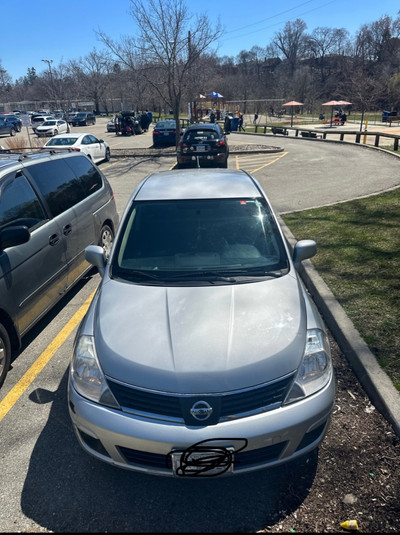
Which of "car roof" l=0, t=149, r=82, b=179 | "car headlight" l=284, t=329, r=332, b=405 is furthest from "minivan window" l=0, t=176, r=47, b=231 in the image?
"car headlight" l=284, t=329, r=332, b=405

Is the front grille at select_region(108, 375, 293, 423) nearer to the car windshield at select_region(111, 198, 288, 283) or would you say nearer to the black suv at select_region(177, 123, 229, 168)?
the car windshield at select_region(111, 198, 288, 283)

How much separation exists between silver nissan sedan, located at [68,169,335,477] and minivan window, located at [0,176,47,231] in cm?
135

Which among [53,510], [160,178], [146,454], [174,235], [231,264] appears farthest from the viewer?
[160,178]

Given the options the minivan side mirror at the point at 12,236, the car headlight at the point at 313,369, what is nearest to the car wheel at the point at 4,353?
the minivan side mirror at the point at 12,236

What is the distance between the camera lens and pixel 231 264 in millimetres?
3354

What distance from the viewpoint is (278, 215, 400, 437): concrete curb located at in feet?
10.5

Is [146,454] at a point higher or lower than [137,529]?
higher

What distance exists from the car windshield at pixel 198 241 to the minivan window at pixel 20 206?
1.25 metres

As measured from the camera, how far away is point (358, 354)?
3775 millimetres

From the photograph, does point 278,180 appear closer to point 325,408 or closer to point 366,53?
point 325,408

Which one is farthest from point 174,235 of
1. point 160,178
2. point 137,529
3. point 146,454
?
point 137,529

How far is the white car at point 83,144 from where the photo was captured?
54.3ft

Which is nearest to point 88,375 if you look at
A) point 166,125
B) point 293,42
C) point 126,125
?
point 166,125

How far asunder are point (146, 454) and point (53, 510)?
75cm
